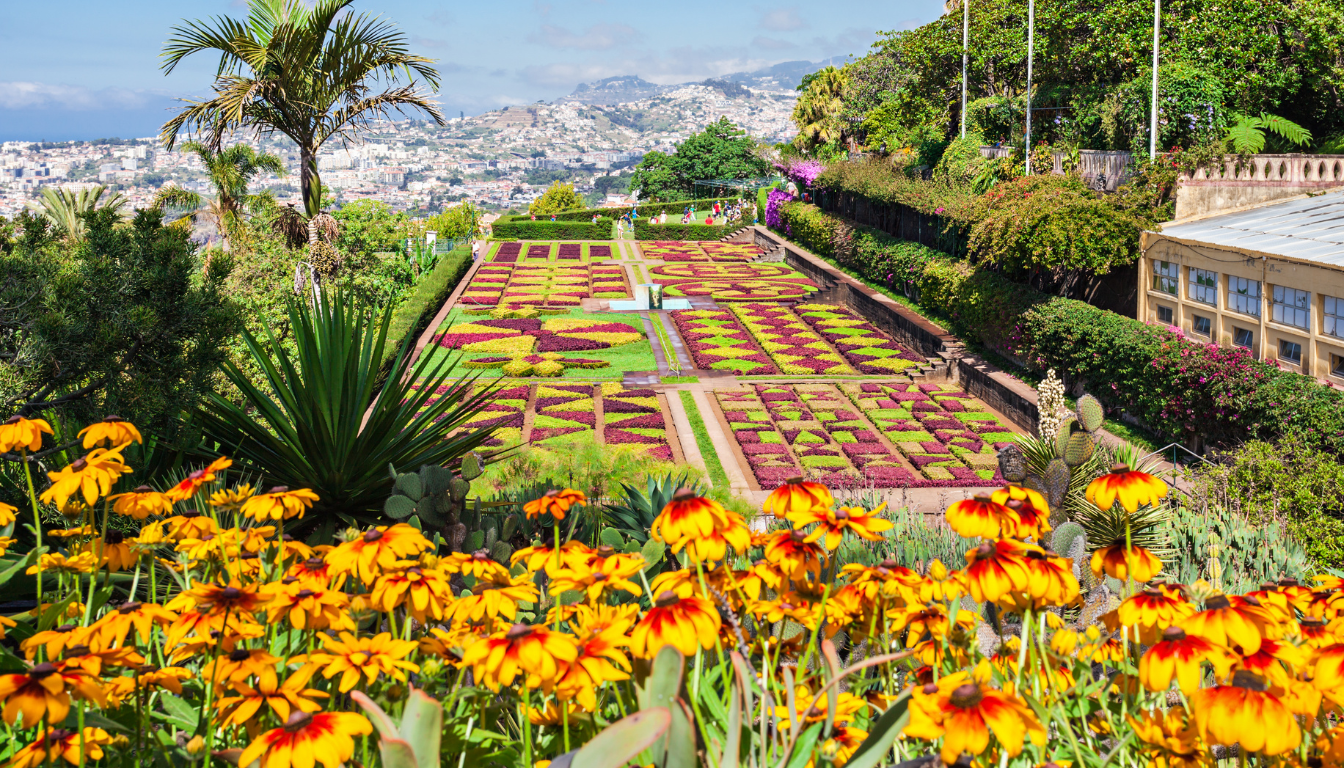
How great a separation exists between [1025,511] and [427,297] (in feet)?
66.7

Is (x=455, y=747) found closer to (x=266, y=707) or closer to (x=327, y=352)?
(x=266, y=707)

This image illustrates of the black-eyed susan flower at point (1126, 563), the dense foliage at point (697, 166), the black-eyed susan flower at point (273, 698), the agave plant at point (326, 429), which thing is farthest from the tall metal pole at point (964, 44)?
the dense foliage at point (697, 166)

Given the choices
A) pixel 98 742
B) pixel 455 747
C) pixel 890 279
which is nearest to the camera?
pixel 98 742

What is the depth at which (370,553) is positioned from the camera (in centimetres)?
221

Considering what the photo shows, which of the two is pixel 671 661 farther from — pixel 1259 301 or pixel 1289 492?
pixel 1259 301

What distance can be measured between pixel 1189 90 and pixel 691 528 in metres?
17.2

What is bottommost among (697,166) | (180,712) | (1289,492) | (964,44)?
(1289,492)

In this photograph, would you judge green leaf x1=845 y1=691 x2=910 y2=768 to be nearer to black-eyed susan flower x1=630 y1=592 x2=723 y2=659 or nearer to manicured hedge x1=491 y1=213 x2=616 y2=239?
black-eyed susan flower x1=630 y1=592 x2=723 y2=659

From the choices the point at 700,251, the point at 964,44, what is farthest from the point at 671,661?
the point at 700,251

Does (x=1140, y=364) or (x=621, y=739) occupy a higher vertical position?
(x=621, y=739)

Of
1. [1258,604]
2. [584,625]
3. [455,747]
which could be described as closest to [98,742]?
[455,747]

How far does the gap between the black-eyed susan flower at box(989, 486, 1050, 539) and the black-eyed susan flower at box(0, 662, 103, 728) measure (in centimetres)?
187

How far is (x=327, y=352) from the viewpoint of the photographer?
4969mm

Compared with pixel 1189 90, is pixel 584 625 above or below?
below
